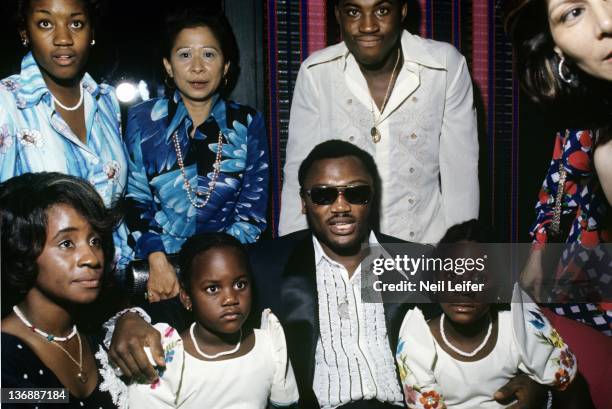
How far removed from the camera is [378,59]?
6.93 feet

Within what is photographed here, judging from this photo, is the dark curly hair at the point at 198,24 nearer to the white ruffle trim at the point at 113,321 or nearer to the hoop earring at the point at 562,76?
the white ruffle trim at the point at 113,321

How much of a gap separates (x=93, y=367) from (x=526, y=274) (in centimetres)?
146

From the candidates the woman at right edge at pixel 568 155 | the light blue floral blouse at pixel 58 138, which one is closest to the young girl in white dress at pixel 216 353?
the light blue floral blouse at pixel 58 138

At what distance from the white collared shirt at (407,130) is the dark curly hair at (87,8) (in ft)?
2.22

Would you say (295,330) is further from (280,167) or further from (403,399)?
(280,167)

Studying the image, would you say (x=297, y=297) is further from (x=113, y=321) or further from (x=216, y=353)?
(x=113, y=321)

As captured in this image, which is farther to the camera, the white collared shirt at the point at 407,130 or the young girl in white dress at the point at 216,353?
the white collared shirt at the point at 407,130

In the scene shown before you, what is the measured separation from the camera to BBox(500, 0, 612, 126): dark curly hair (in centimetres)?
184

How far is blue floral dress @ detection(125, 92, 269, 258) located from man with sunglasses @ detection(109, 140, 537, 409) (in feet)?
0.63

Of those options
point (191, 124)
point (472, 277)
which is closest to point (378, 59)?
point (191, 124)

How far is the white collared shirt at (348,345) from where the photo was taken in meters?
1.95

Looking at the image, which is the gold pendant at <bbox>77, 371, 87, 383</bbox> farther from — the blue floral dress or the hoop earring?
the hoop earring

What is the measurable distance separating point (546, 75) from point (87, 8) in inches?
56.3

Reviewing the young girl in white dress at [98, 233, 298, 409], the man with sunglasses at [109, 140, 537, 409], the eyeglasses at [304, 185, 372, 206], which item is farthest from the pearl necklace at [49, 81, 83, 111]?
the eyeglasses at [304, 185, 372, 206]
